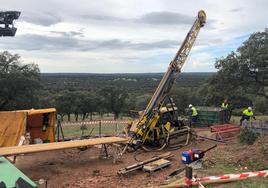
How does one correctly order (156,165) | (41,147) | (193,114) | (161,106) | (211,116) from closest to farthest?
(156,165) < (41,147) < (161,106) < (193,114) < (211,116)

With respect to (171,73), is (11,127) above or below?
below

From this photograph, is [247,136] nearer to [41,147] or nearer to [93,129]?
[41,147]

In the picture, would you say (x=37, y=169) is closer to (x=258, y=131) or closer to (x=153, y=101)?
(x=153, y=101)

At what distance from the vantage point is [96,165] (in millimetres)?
14430

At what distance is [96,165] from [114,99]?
2447 inches

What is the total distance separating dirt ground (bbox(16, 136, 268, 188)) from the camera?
11875 millimetres

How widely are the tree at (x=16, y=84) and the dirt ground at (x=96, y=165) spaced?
1239 inches

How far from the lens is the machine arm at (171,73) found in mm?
17234

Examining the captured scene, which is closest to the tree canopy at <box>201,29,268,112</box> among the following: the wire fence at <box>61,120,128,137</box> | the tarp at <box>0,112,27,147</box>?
the wire fence at <box>61,120,128,137</box>

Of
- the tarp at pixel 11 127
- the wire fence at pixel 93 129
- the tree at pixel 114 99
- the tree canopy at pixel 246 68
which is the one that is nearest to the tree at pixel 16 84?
the wire fence at pixel 93 129

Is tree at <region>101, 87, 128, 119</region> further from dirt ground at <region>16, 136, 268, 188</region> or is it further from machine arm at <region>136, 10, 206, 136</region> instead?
dirt ground at <region>16, 136, 268, 188</region>

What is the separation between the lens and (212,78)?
3092 centimetres

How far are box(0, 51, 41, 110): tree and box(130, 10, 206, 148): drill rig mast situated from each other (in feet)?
104

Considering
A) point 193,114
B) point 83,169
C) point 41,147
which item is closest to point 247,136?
point 193,114
